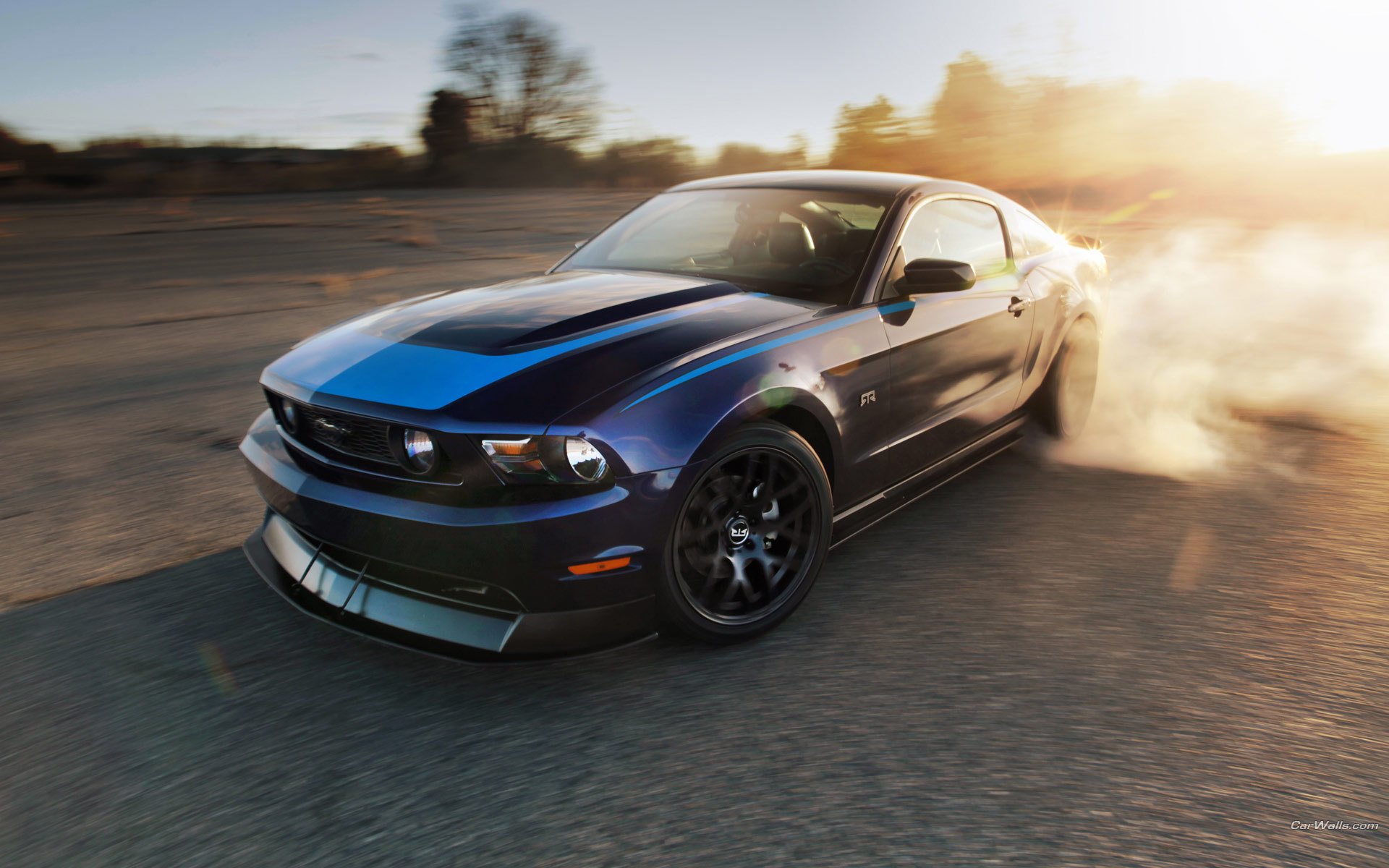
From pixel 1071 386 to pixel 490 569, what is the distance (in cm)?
365

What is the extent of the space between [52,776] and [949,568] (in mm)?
2864

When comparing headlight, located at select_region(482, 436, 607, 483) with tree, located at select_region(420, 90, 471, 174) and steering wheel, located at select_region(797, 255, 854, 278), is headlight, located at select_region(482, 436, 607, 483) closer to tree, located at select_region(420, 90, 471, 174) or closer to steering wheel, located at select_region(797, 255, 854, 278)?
steering wheel, located at select_region(797, 255, 854, 278)

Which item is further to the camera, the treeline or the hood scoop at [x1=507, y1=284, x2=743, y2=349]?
the treeline

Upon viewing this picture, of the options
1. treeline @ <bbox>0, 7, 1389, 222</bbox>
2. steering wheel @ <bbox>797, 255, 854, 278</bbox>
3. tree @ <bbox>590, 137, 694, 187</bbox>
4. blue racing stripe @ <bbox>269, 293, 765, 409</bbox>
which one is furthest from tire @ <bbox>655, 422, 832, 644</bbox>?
tree @ <bbox>590, 137, 694, 187</bbox>

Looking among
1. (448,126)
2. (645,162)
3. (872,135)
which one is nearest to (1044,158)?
(872,135)

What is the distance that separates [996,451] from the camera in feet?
14.9

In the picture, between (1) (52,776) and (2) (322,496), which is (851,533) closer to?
(2) (322,496)

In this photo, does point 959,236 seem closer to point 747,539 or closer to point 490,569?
point 747,539

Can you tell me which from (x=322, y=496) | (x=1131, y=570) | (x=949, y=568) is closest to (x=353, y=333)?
(x=322, y=496)

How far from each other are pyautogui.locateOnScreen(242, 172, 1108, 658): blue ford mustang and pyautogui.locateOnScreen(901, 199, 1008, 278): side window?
0.7 inches

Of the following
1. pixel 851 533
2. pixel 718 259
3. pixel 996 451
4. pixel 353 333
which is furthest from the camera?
pixel 996 451

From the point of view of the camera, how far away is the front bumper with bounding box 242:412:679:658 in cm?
254

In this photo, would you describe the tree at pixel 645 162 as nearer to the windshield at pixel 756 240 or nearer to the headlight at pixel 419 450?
the windshield at pixel 756 240

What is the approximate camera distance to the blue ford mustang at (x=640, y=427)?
2.59 metres
